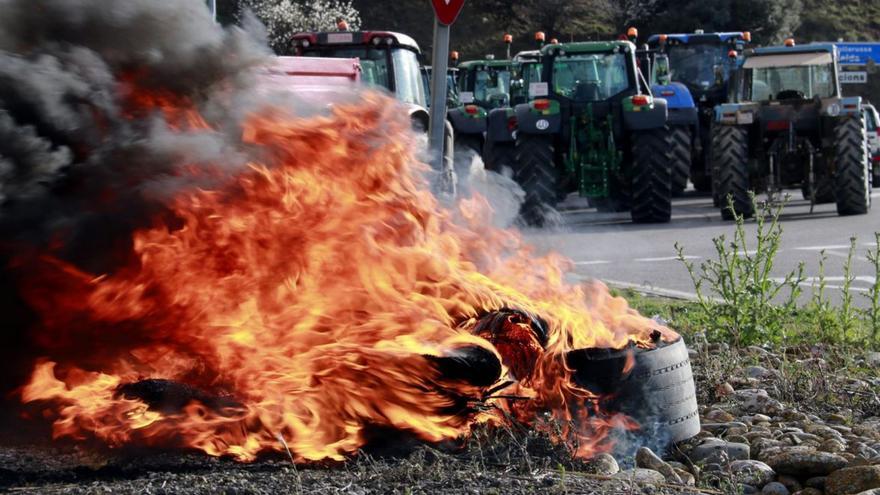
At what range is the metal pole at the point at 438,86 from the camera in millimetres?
8234

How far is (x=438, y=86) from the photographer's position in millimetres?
8289

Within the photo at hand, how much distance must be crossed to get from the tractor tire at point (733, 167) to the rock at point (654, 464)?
1474cm

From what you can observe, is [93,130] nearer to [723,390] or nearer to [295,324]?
[295,324]

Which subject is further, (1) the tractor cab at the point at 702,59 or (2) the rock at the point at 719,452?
(1) the tractor cab at the point at 702,59

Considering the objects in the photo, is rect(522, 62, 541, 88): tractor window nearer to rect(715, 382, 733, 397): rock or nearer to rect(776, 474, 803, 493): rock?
rect(715, 382, 733, 397): rock

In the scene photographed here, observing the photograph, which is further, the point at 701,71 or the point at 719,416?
the point at 701,71

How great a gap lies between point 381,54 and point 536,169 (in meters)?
3.31

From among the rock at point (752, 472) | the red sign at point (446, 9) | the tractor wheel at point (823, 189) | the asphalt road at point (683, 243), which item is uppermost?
the red sign at point (446, 9)

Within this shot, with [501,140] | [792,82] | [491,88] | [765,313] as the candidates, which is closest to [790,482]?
[765,313]

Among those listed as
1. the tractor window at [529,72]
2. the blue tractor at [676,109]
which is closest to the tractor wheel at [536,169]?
the blue tractor at [676,109]

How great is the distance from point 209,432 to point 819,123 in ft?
55.9

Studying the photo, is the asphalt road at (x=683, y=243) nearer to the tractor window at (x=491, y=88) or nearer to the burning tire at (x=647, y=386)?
the tractor window at (x=491, y=88)

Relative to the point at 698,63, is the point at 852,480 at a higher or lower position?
lower

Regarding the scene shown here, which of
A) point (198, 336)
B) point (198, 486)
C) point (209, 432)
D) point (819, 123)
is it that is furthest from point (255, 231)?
point (819, 123)
